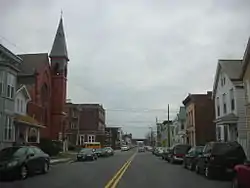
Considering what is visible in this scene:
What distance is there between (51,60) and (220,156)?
54335 mm

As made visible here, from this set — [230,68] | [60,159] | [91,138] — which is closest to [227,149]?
[230,68]

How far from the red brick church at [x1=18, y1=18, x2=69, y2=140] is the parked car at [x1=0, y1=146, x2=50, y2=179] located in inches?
1288

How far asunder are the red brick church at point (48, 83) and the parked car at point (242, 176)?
43.4 m

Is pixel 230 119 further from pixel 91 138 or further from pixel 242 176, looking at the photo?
pixel 91 138

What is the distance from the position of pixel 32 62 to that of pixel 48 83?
475 cm

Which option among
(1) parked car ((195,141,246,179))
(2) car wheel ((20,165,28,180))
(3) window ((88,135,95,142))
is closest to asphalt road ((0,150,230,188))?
(2) car wheel ((20,165,28,180))

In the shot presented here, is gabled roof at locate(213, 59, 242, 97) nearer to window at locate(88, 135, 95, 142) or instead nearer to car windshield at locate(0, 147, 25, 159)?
car windshield at locate(0, 147, 25, 159)

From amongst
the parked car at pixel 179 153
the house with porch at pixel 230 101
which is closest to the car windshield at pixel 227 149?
the house with porch at pixel 230 101

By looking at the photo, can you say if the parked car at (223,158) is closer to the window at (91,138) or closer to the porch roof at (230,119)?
the porch roof at (230,119)

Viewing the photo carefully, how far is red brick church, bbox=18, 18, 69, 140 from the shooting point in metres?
57.0

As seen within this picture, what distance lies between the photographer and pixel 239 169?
1212 centimetres

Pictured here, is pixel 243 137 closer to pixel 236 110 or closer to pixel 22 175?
pixel 236 110

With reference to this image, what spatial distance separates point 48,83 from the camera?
209 feet

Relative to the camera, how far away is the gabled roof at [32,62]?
191ft
